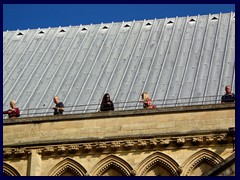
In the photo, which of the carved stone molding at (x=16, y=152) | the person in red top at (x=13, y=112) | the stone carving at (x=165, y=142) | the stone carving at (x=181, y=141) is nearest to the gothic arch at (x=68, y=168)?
the carved stone molding at (x=16, y=152)

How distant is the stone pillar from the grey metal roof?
2.86 metres

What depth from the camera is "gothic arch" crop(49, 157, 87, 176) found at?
28406 millimetres

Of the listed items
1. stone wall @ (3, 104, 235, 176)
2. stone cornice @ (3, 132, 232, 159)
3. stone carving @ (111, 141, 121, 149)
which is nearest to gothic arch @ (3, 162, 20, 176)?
stone wall @ (3, 104, 235, 176)

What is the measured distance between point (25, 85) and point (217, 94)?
666 cm

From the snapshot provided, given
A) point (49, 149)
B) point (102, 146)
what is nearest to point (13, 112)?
point (49, 149)

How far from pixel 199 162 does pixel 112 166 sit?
2.37 metres

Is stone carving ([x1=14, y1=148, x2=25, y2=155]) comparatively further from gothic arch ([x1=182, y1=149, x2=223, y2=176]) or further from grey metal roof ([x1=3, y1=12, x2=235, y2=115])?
gothic arch ([x1=182, y1=149, x2=223, y2=176])

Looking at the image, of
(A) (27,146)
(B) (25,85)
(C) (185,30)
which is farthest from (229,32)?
(A) (27,146)

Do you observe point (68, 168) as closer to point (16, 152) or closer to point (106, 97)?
point (16, 152)

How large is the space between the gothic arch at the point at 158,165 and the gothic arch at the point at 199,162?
32 centimetres

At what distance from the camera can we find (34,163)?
1129 inches

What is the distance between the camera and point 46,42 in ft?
121

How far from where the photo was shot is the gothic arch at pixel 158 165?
1095 inches

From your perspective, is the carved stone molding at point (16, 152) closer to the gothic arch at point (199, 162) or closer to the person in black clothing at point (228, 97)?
the gothic arch at point (199, 162)
